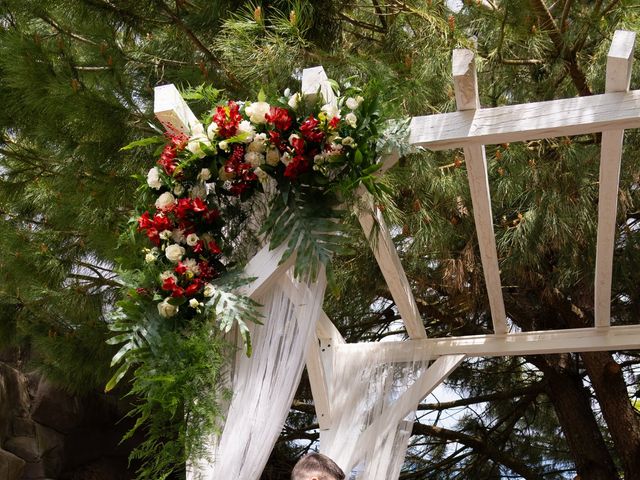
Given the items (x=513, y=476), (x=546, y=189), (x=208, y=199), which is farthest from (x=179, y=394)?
(x=513, y=476)

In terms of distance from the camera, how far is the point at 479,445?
6270 mm

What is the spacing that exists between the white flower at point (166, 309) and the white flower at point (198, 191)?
0.36 metres

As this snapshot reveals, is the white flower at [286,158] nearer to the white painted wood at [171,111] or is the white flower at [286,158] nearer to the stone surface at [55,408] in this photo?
the white painted wood at [171,111]

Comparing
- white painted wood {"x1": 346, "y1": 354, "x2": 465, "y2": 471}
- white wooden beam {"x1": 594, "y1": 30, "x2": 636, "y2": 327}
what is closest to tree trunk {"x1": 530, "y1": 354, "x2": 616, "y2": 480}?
white painted wood {"x1": 346, "y1": 354, "x2": 465, "y2": 471}

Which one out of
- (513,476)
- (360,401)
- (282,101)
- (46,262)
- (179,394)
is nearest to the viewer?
(179,394)

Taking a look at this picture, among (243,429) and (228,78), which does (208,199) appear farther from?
(228,78)

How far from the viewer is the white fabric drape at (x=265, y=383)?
2.68m

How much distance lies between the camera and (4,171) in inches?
187

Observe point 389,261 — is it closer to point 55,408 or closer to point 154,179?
point 154,179

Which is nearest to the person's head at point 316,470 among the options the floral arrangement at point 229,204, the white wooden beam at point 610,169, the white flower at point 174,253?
the floral arrangement at point 229,204

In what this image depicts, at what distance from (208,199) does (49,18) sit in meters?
1.76

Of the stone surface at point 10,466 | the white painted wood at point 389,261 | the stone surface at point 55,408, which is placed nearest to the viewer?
the white painted wood at point 389,261

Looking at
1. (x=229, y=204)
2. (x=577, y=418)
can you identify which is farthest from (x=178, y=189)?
(x=577, y=418)

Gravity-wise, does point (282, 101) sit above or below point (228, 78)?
below
